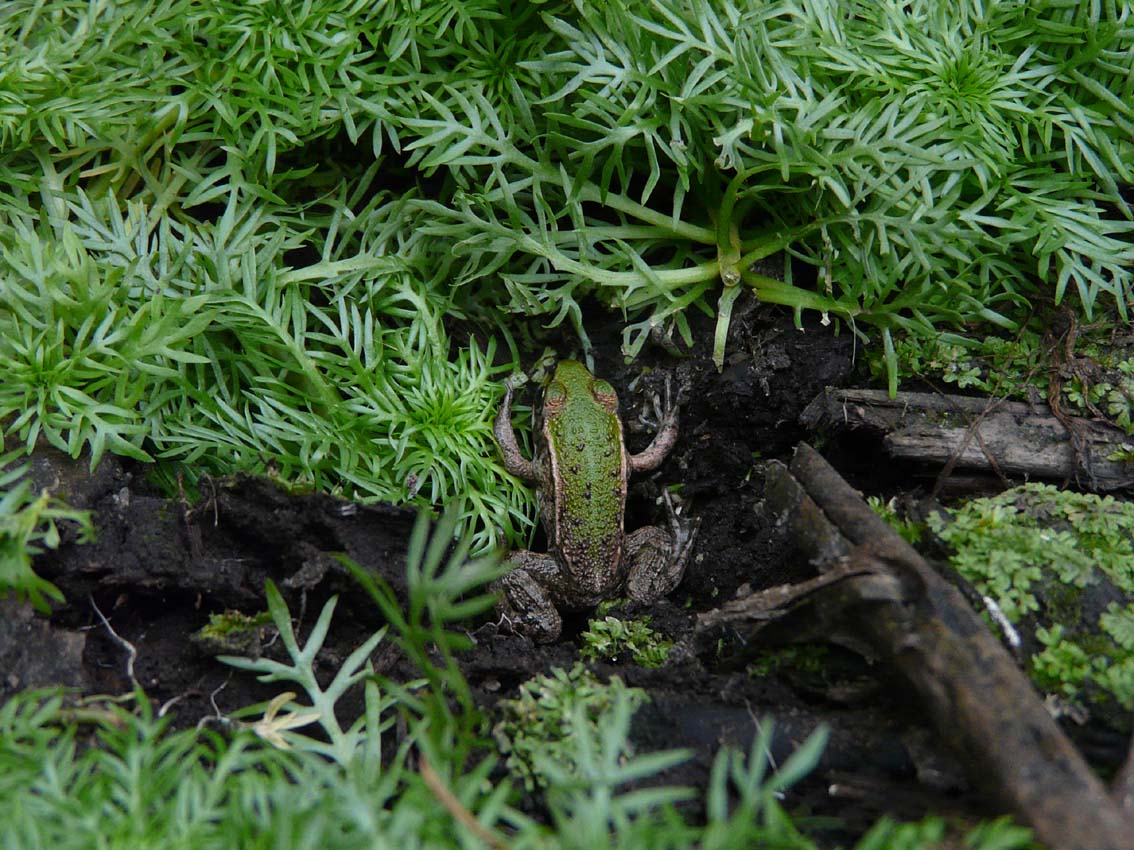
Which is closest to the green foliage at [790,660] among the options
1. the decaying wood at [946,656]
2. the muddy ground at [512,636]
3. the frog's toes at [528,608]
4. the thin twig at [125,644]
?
the muddy ground at [512,636]

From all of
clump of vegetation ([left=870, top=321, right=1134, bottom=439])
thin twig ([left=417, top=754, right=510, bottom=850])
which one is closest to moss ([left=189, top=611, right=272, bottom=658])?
thin twig ([left=417, top=754, right=510, bottom=850])

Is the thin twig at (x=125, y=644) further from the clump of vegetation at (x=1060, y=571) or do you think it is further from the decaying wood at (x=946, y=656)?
the clump of vegetation at (x=1060, y=571)

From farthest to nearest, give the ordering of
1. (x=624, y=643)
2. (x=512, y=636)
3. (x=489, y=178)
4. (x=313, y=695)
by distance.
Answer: (x=489, y=178), (x=512, y=636), (x=624, y=643), (x=313, y=695)

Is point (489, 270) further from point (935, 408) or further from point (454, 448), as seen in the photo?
point (935, 408)

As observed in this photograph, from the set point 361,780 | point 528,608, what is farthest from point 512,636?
point 361,780

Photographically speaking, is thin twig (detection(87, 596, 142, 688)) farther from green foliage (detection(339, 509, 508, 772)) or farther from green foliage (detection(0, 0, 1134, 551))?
green foliage (detection(339, 509, 508, 772))

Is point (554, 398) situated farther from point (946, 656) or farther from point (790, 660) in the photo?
point (946, 656)
